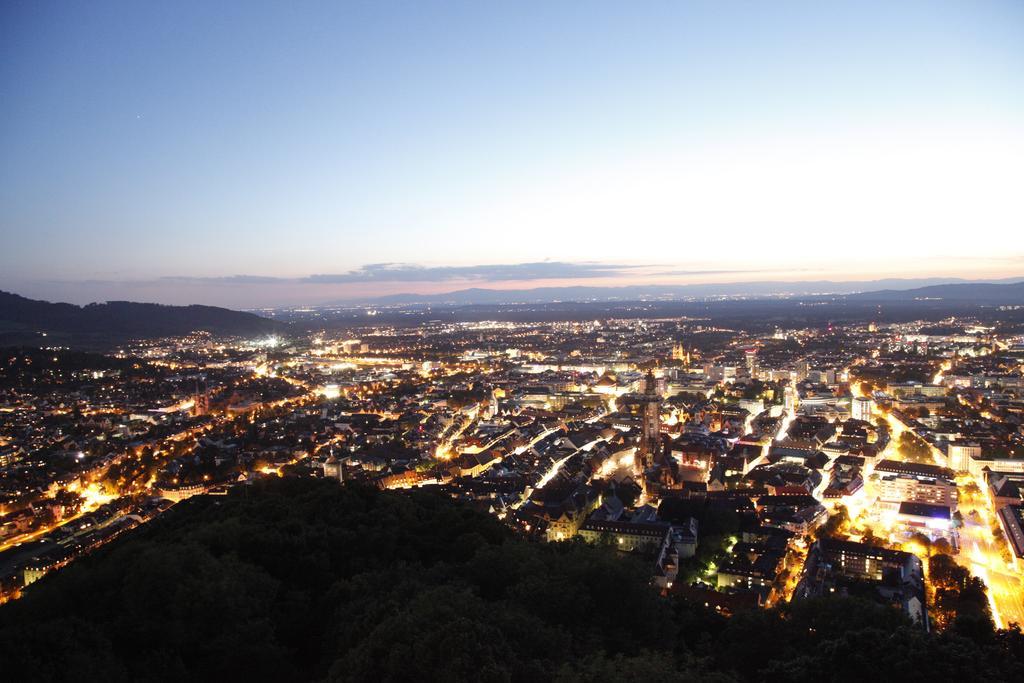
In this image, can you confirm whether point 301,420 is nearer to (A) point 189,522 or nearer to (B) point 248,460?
(B) point 248,460

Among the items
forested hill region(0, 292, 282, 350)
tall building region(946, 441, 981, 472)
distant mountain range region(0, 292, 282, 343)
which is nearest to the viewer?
tall building region(946, 441, 981, 472)

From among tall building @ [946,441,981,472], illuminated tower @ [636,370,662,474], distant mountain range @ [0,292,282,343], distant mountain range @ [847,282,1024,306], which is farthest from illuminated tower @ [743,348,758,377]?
distant mountain range @ [847,282,1024,306]

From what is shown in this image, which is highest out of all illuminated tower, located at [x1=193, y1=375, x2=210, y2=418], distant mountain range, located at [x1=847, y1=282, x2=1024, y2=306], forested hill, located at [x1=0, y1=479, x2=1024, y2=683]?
distant mountain range, located at [x1=847, y1=282, x2=1024, y2=306]

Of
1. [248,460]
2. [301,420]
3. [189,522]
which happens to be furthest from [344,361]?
[189,522]

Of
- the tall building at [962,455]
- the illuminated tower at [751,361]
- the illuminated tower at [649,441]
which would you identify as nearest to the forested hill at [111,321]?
the illuminated tower at [649,441]

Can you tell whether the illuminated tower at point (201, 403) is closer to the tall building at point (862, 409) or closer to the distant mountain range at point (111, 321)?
the tall building at point (862, 409)

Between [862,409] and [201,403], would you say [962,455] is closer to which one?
[862,409]

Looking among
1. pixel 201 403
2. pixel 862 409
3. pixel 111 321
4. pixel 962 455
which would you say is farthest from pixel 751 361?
pixel 111 321

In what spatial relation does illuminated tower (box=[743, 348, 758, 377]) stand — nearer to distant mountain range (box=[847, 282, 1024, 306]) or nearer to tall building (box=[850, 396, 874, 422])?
tall building (box=[850, 396, 874, 422])
